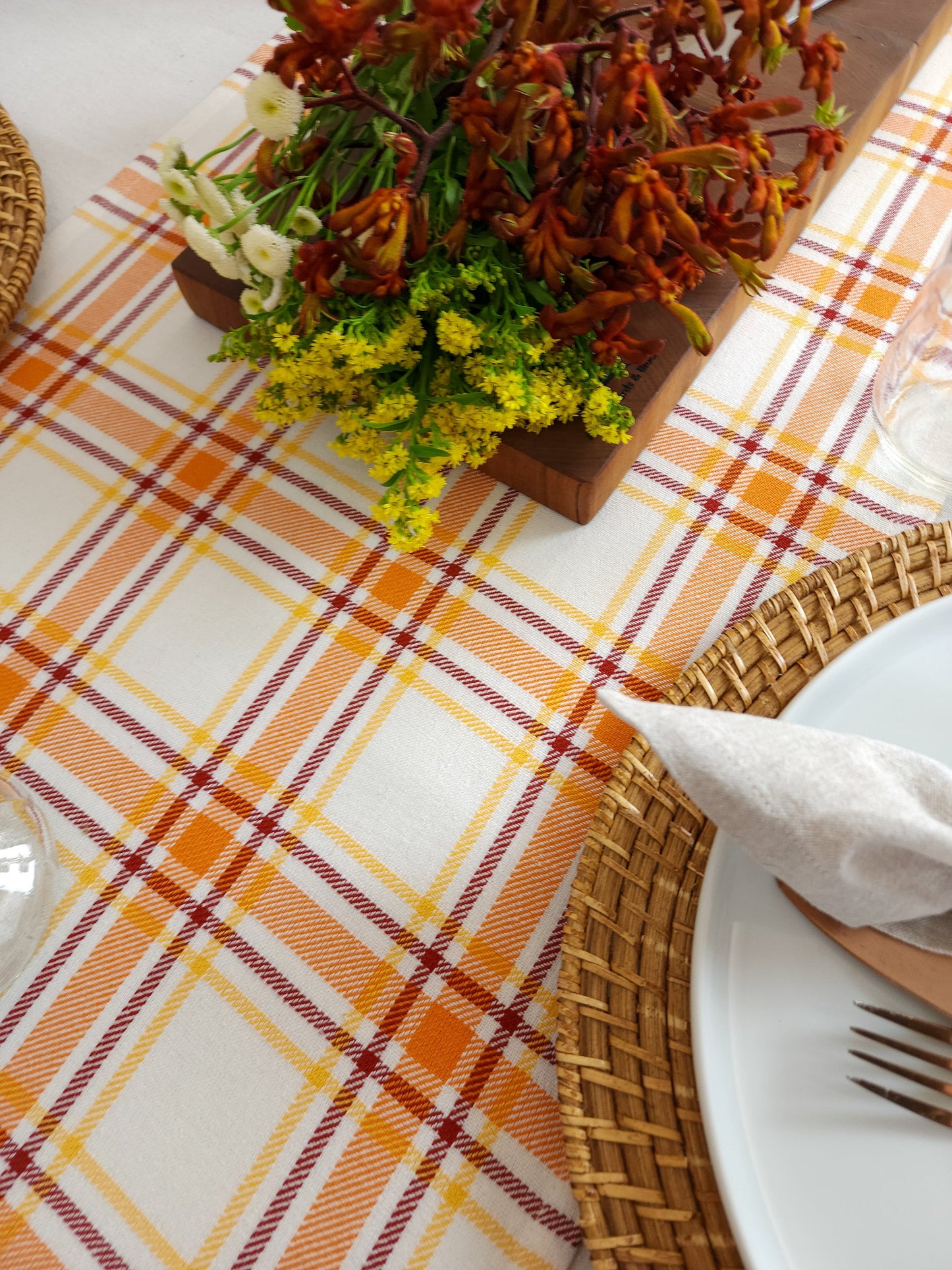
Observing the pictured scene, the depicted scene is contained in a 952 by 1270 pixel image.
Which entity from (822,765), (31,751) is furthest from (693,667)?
(31,751)

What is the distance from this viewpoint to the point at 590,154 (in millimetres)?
378

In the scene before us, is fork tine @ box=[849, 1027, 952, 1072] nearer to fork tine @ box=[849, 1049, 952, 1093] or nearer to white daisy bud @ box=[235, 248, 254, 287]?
fork tine @ box=[849, 1049, 952, 1093]

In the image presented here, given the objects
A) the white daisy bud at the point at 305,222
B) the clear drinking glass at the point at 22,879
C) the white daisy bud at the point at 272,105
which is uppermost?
the white daisy bud at the point at 272,105

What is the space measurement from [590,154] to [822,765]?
0.27 metres

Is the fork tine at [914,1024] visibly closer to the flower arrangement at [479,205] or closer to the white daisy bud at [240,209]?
the flower arrangement at [479,205]

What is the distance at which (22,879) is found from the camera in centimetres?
44

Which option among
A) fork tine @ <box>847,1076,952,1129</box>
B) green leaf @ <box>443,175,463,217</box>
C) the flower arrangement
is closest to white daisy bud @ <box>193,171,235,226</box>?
the flower arrangement

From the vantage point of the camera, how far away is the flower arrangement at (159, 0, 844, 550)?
352 millimetres

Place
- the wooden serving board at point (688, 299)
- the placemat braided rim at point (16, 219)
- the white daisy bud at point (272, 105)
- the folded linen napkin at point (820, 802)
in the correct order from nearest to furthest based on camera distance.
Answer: the folded linen napkin at point (820, 802)
the white daisy bud at point (272, 105)
the wooden serving board at point (688, 299)
the placemat braided rim at point (16, 219)

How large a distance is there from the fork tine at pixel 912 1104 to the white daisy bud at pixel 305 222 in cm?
41

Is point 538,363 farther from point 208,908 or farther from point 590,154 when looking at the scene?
point 208,908

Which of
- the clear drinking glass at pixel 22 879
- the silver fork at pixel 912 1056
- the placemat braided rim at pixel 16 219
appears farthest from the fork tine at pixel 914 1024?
the placemat braided rim at pixel 16 219

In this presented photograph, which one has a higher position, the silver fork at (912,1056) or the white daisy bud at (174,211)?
the white daisy bud at (174,211)

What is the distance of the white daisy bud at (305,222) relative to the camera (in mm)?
409
